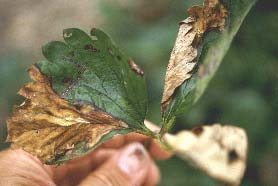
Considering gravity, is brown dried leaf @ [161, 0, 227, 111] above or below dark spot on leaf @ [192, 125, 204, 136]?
above

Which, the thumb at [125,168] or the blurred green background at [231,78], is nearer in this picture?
the thumb at [125,168]

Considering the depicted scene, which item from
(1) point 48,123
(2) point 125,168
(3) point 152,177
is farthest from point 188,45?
(3) point 152,177

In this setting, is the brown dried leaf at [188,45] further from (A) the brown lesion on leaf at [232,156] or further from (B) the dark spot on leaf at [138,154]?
(B) the dark spot on leaf at [138,154]

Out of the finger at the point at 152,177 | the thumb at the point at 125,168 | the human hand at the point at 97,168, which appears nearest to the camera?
the human hand at the point at 97,168

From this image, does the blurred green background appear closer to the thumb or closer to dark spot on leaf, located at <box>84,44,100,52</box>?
the thumb

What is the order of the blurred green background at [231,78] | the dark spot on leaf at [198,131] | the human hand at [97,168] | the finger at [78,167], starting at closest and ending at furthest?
the dark spot on leaf at [198,131] → the human hand at [97,168] → the finger at [78,167] → the blurred green background at [231,78]

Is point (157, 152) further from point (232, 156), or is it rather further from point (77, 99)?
point (232, 156)

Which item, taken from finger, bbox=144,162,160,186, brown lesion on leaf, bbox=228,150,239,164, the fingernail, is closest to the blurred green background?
finger, bbox=144,162,160,186

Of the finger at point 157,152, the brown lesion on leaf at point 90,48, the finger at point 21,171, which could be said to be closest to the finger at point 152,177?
the finger at point 157,152
